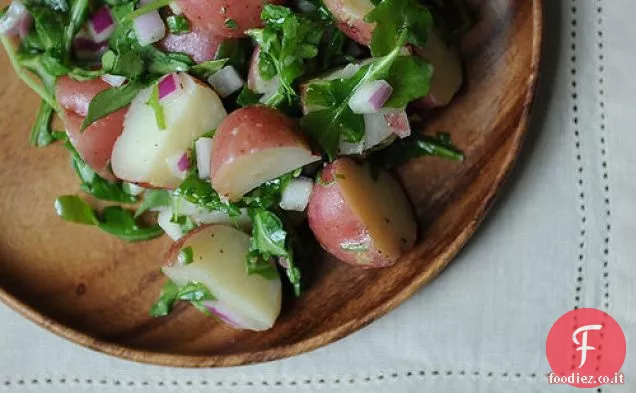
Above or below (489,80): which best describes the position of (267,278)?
below

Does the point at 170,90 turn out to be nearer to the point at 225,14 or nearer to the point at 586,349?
the point at 225,14

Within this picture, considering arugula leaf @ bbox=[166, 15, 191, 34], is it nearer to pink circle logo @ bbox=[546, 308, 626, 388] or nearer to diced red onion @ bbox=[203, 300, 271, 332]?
diced red onion @ bbox=[203, 300, 271, 332]

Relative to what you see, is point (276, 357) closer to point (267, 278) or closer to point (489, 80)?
point (267, 278)

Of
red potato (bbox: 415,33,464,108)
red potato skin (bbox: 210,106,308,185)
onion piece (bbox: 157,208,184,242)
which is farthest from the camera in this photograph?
onion piece (bbox: 157,208,184,242)

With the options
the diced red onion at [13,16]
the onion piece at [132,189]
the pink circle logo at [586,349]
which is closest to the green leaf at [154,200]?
the onion piece at [132,189]

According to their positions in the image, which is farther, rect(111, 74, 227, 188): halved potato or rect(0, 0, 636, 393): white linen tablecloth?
rect(0, 0, 636, 393): white linen tablecloth

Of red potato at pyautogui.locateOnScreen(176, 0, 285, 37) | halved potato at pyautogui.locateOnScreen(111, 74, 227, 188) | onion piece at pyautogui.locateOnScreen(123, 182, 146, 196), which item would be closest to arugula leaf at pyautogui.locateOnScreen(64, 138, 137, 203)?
onion piece at pyautogui.locateOnScreen(123, 182, 146, 196)

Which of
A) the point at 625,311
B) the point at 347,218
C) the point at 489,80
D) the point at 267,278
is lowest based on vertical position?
the point at 625,311

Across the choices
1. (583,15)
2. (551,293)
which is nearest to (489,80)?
(583,15)
